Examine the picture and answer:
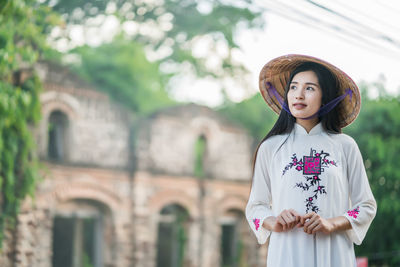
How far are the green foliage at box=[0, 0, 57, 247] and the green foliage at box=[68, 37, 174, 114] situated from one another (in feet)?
18.6

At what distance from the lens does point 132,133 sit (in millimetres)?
12828

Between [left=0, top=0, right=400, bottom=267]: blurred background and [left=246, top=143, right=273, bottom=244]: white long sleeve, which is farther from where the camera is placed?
[left=0, top=0, right=400, bottom=267]: blurred background

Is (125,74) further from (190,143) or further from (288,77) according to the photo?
(288,77)

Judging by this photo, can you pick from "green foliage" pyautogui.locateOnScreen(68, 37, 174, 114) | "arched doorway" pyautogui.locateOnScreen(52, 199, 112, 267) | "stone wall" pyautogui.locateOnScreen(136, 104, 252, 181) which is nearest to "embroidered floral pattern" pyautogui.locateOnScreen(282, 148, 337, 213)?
"arched doorway" pyautogui.locateOnScreen(52, 199, 112, 267)

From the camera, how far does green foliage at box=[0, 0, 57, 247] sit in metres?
9.02

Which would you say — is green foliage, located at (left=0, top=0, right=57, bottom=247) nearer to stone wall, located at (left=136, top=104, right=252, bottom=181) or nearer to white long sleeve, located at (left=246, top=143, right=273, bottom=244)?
stone wall, located at (left=136, top=104, right=252, bottom=181)

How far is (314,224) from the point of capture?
8.23 feet

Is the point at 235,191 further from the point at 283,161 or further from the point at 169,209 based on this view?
the point at 283,161

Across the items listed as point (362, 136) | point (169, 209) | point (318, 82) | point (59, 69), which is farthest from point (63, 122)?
point (318, 82)

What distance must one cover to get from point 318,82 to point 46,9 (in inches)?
303

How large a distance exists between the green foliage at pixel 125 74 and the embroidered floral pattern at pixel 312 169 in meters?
14.0

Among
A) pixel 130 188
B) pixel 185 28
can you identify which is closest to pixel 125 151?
pixel 130 188

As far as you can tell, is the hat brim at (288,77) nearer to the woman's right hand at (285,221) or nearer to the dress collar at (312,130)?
the dress collar at (312,130)

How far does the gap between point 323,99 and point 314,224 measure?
0.67 meters
